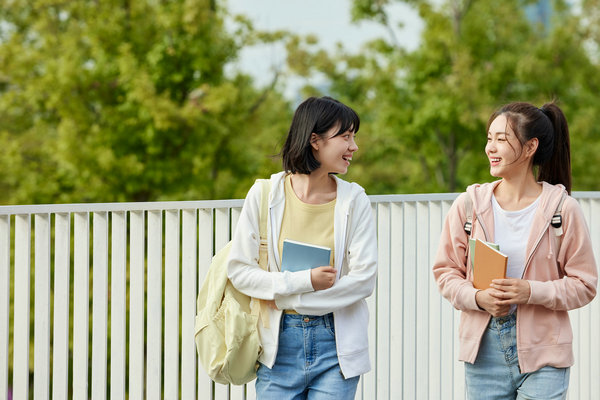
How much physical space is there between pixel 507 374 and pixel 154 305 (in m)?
1.56

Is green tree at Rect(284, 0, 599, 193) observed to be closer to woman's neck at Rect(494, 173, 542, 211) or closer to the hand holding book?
woman's neck at Rect(494, 173, 542, 211)

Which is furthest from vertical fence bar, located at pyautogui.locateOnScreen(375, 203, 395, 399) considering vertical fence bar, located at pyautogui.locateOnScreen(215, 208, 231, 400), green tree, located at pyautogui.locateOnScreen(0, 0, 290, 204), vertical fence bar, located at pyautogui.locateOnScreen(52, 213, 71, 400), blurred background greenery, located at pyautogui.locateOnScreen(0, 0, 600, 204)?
green tree, located at pyautogui.locateOnScreen(0, 0, 290, 204)

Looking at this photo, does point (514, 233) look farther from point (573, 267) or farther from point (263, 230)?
point (263, 230)

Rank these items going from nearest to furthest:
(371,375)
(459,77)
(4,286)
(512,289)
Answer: (512,289) < (4,286) < (371,375) < (459,77)

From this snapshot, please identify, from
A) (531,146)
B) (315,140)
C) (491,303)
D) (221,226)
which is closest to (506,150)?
(531,146)

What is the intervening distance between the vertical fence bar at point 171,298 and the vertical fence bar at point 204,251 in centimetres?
10

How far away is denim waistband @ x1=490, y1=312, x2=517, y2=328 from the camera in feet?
6.91

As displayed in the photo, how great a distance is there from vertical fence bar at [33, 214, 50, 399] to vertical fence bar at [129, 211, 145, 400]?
336mm

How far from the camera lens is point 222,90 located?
44.2 feet

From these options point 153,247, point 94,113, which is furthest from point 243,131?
point 153,247

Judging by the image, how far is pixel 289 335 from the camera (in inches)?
82.0

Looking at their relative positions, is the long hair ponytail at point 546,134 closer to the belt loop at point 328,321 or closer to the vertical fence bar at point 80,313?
the belt loop at point 328,321

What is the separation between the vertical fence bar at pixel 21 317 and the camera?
2766 mm

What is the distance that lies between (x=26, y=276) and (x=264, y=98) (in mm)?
13409
